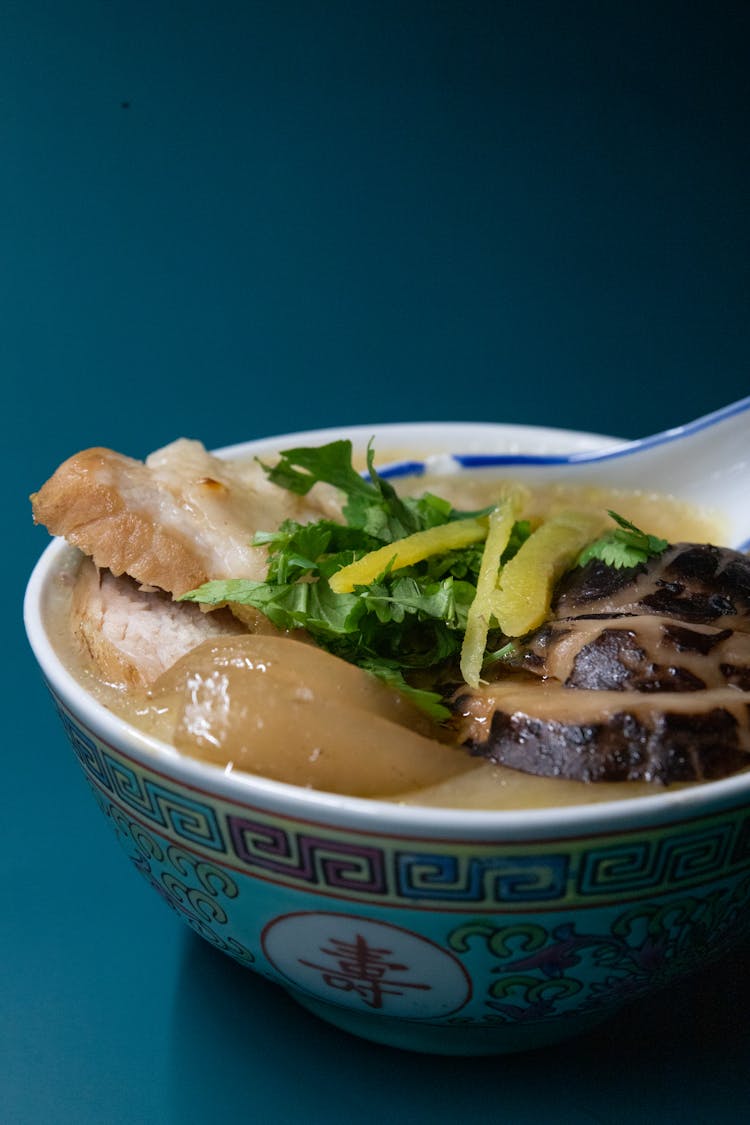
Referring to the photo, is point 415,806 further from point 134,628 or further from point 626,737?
point 134,628

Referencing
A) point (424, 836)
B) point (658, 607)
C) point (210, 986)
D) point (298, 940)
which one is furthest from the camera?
point (210, 986)

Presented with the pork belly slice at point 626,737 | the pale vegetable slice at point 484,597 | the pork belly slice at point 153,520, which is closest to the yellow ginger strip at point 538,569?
the pale vegetable slice at point 484,597


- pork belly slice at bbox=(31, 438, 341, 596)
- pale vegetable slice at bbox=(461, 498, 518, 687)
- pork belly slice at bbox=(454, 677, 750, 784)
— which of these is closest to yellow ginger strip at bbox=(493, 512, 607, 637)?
pale vegetable slice at bbox=(461, 498, 518, 687)

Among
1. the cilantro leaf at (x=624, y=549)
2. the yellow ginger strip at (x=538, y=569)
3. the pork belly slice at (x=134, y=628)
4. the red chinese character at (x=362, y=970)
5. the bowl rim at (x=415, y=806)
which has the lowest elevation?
the red chinese character at (x=362, y=970)

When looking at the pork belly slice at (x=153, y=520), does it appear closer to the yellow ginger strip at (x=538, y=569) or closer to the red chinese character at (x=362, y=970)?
the yellow ginger strip at (x=538, y=569)

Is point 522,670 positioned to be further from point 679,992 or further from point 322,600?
point 679,992

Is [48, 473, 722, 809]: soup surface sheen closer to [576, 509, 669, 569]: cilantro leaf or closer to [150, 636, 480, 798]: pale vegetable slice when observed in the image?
[150, 636, 480, 798]: pale vegetable slice

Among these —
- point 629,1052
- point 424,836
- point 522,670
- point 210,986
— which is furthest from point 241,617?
point 629,1052
